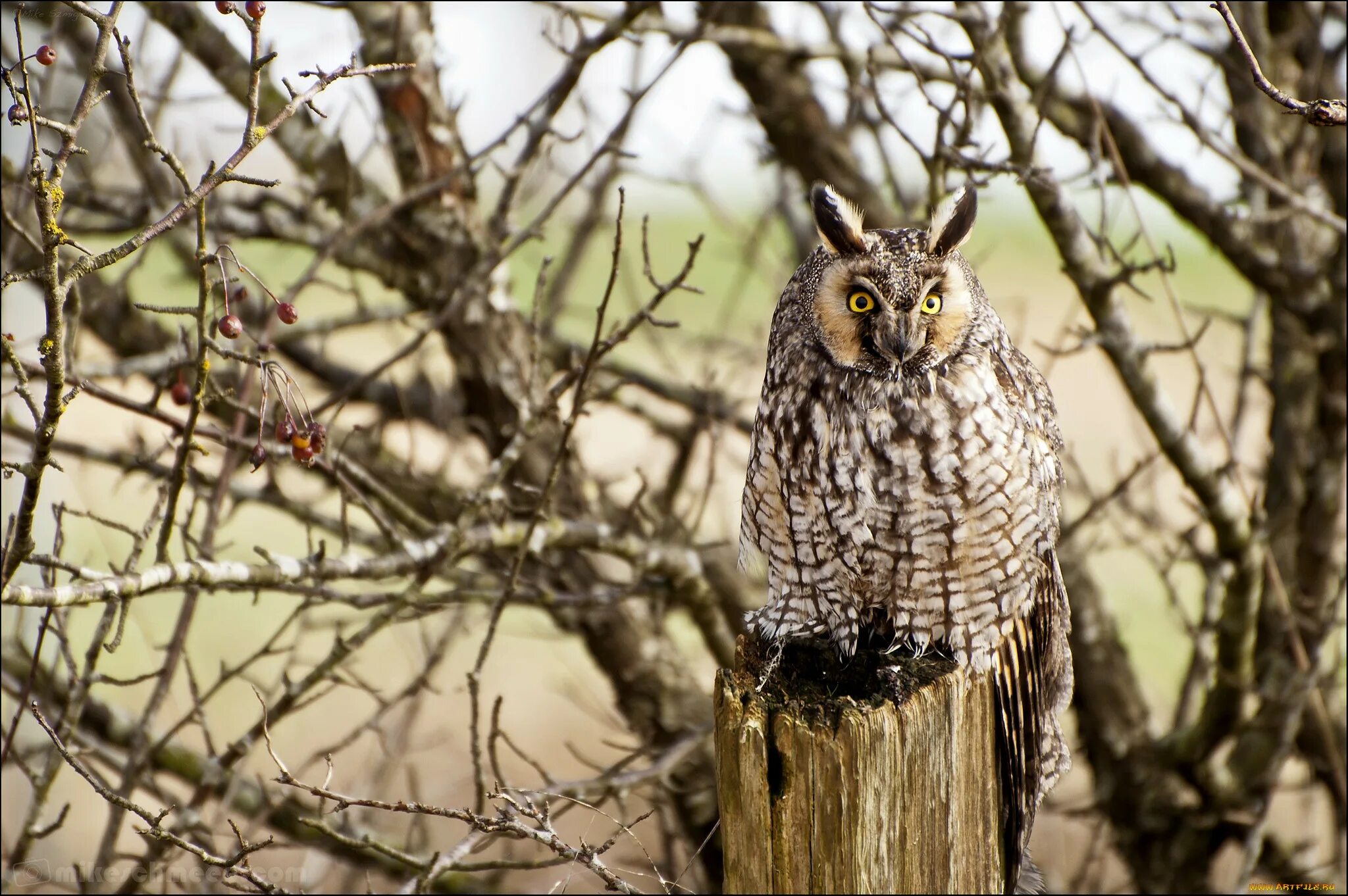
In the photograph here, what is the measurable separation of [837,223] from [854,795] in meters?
1.24

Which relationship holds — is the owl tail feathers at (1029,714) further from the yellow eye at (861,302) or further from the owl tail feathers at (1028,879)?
the yellow eye at (861,302)

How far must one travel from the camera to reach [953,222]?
99.9 inches

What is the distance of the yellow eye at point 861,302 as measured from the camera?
2.46 meters

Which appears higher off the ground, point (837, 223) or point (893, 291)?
point (837, 223)

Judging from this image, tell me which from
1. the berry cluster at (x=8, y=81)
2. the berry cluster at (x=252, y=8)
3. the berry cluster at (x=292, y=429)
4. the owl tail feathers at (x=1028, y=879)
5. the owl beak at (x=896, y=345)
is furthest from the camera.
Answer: the owl tail feathers at (x=1028, y=879)

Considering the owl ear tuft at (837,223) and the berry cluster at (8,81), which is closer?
the berry cluster at (8,81)

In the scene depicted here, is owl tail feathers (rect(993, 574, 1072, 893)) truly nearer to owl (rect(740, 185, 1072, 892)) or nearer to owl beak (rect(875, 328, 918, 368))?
owl (rect(740, 185, 1072, 892))

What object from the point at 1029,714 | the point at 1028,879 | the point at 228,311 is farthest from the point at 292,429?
the point at 1028,879

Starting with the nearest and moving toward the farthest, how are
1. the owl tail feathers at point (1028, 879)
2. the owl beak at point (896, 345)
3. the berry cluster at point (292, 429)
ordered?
the berry cluster at point (292, 429)
the owl beak at point (896, 345)
the owl tail feathers at point (1028, 879)

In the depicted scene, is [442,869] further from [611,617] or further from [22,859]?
[611,617]

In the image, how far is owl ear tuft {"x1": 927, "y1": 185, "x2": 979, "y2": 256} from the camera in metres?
2.49

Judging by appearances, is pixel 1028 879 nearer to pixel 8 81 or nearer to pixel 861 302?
pixel 861 302

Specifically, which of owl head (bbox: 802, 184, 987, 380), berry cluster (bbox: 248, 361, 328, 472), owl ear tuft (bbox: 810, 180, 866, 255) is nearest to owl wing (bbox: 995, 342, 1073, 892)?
owl head (bbox: 802, 184, 987, 380)

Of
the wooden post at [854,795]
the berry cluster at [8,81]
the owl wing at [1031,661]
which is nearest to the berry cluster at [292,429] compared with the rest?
the berry cluster at [8,81]
